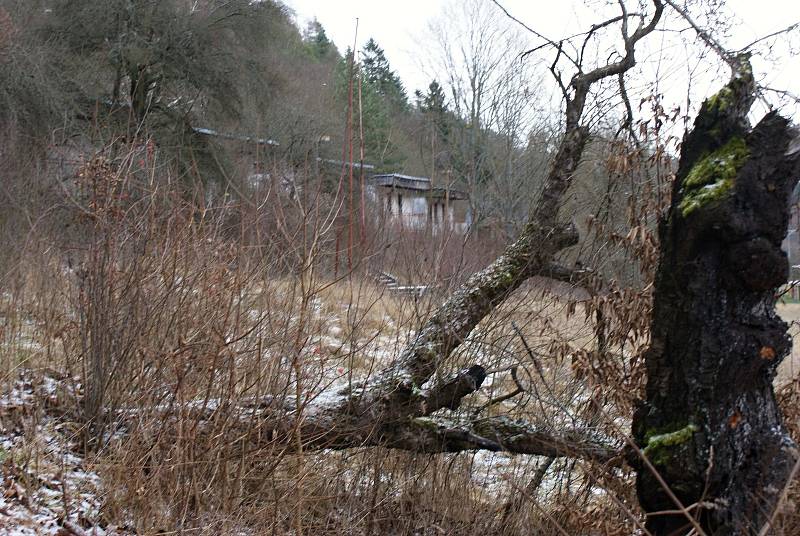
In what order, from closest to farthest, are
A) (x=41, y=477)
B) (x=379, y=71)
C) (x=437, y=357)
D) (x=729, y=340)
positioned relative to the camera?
(x=729, y=340) → (x=41, y=477) → (x=437, y=357) → (x=379, y=71)

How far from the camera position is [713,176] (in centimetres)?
316

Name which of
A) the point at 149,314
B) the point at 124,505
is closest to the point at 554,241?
the point at 149,314

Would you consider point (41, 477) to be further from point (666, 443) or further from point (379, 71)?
point (379, 71)

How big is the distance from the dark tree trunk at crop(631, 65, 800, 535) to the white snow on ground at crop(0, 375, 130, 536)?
8.97ft

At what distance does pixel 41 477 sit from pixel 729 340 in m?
3.48

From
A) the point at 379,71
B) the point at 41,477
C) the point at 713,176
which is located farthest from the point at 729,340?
the point at 379,71

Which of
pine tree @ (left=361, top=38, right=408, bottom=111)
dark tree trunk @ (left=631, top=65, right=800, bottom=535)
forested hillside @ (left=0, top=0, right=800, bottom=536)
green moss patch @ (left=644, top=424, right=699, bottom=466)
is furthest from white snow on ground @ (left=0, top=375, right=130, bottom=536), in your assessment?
pine tree @ (left=361, top=38, right=408, bottom=111)

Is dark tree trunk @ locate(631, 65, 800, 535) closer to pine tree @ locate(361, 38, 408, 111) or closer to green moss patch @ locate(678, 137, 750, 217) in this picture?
green moss patch @ locate(678, 137, 750, 217)

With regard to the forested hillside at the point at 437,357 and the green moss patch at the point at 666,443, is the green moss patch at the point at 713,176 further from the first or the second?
the green moss patch at the point at 666,443

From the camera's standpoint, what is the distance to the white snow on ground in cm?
364

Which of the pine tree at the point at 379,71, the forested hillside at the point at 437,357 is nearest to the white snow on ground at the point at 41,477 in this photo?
the forested hillside at the point at 437,357

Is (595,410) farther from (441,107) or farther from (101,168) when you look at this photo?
(441,107)

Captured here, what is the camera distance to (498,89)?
64.4 feet

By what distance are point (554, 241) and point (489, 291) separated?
633 millimetres
